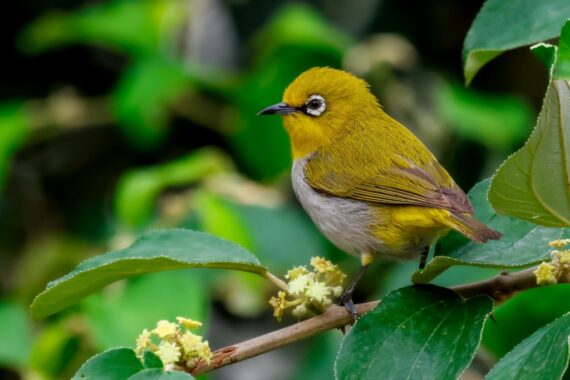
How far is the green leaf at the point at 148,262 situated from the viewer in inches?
72.2

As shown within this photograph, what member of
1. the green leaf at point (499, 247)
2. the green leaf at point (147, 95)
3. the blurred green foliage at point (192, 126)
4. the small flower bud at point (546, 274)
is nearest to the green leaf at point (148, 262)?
the green leaf at point (499, 247)

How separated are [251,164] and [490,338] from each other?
2611 millimetres

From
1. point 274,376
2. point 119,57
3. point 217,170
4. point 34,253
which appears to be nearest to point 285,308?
point 217,170

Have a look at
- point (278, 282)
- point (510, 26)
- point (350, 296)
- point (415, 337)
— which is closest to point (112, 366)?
point (278, 282)

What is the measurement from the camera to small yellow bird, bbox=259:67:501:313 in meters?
2.71

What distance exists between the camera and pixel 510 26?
2.02 metres

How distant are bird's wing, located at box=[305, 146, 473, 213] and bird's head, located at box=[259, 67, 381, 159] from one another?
137mm

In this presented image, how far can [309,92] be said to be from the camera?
329 centimetres

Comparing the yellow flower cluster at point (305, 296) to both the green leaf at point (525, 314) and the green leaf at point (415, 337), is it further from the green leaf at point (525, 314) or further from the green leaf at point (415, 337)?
the green leaf at point (525, 314)

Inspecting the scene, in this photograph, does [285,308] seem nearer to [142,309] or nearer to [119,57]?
[142,309]

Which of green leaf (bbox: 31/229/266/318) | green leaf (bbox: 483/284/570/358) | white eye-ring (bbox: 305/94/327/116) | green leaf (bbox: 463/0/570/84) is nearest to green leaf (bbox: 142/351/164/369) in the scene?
green leaf (bbox: 31/229/266/318)

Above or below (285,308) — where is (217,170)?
above

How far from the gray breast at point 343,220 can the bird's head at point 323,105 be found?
26cm

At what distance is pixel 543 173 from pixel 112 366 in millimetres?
812
